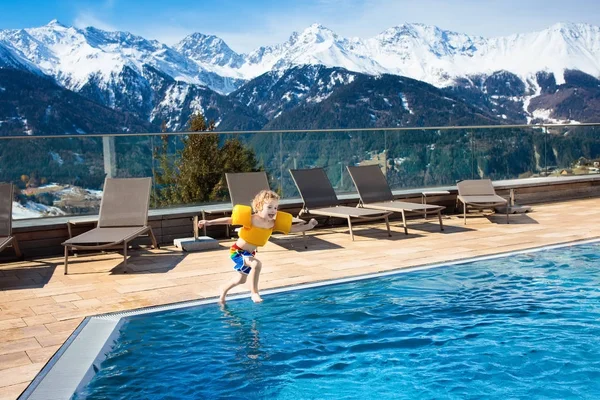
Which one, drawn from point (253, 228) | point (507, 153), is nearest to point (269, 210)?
point (253, 228)

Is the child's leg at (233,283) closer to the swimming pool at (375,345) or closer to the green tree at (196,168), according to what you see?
the swimming pool at (375,345)

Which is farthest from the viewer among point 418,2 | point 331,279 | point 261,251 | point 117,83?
point 117,83

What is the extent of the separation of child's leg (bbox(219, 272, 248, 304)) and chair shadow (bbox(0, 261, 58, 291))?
6.07 ft

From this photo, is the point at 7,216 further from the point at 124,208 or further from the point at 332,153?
the point at 332,153

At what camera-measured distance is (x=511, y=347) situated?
4.70 meters

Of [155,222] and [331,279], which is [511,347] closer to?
[331,279]

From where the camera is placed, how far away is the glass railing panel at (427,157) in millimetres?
10891

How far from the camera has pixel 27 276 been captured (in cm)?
673

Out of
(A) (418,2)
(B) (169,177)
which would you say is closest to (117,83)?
(A) (418,2)

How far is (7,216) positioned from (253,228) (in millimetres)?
3255

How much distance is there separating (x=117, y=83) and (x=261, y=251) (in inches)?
7815

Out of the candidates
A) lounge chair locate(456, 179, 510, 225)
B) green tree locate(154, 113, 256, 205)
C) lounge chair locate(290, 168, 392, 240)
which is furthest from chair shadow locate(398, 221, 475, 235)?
green tree locate(154, 113, 256, 205)

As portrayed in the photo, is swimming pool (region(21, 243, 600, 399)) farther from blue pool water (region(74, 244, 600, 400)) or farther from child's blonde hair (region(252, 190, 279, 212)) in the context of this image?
child's blonde hair (region(252, 190, 279, 212))

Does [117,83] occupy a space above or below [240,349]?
above
